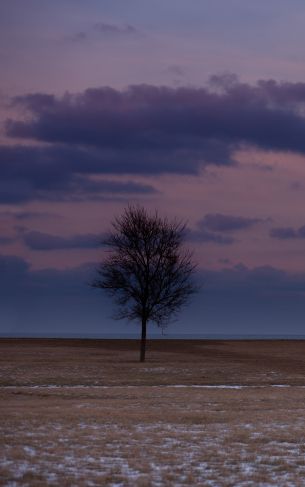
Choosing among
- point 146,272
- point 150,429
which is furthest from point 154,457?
point 146,272

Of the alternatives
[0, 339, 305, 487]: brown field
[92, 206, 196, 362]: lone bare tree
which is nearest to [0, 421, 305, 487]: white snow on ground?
[0, 339, 305, 487]: brown field

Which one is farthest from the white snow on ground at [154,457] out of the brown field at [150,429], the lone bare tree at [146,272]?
the lone bare tree at [146,272]

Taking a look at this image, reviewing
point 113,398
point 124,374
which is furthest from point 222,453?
point 124,374

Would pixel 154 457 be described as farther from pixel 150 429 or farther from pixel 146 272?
pixel 146 272

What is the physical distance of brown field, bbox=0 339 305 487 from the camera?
12.1 meters

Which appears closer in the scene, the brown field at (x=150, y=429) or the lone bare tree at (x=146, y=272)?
the brown field at (x=150, y=429)

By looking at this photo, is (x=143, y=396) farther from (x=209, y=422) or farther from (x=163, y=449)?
(x=163, y=449)

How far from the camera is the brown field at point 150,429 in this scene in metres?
12.1

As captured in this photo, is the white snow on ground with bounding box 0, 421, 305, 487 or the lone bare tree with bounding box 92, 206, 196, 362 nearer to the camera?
the white snow on ground with bounding box 0, 421, 305, 487

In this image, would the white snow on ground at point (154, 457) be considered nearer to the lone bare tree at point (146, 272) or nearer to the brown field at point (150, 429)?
the brown field at point (150, 429)

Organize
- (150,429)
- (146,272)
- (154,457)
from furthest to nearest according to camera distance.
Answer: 1. (146,272)
2. (150,429)
3. (154,457)

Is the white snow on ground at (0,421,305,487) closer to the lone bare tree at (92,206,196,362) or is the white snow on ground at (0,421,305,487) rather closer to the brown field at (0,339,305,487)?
the brown field at (0,339,305,487)

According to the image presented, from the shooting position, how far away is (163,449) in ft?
48.0

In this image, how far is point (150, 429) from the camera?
17.7 metres
